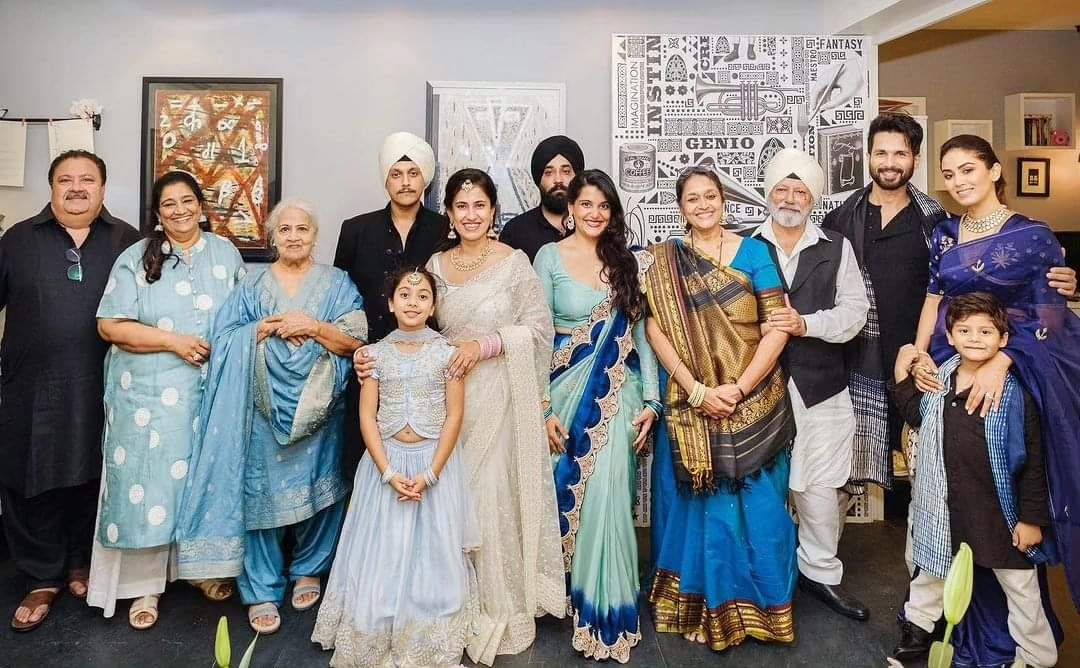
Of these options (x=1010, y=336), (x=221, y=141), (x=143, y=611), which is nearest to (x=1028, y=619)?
(x=1010, y=336)

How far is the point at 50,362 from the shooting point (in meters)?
2.76

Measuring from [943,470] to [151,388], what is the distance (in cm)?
274

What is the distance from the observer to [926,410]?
240 cm

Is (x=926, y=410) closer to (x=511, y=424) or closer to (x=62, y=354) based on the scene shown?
(x=511, y=424)

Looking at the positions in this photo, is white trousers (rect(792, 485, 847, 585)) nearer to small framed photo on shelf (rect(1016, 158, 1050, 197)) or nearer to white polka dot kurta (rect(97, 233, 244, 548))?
white polka dot kurta (rect(97, 233, 244, 548))

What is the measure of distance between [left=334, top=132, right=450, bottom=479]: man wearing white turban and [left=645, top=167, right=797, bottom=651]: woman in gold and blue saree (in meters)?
1.06

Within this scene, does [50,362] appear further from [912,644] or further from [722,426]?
[912,644]

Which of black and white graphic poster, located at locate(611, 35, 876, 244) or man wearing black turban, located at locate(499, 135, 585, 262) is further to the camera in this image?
black and white graphic poster, located at locate(611, 35, 876, 244)

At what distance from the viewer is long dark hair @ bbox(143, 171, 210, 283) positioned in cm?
265

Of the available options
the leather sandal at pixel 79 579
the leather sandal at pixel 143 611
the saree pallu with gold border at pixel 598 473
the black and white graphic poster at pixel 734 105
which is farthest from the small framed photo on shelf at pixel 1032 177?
the leather sandal at pixel 79 579

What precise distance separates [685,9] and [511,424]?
8.54 feet

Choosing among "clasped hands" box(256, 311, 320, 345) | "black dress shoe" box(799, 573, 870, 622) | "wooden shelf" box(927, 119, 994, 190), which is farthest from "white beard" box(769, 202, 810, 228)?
"wooden shelf" box(927, 119, 994, 190)

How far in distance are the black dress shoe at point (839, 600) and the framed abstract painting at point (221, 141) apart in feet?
10.0

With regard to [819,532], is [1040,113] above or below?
above
